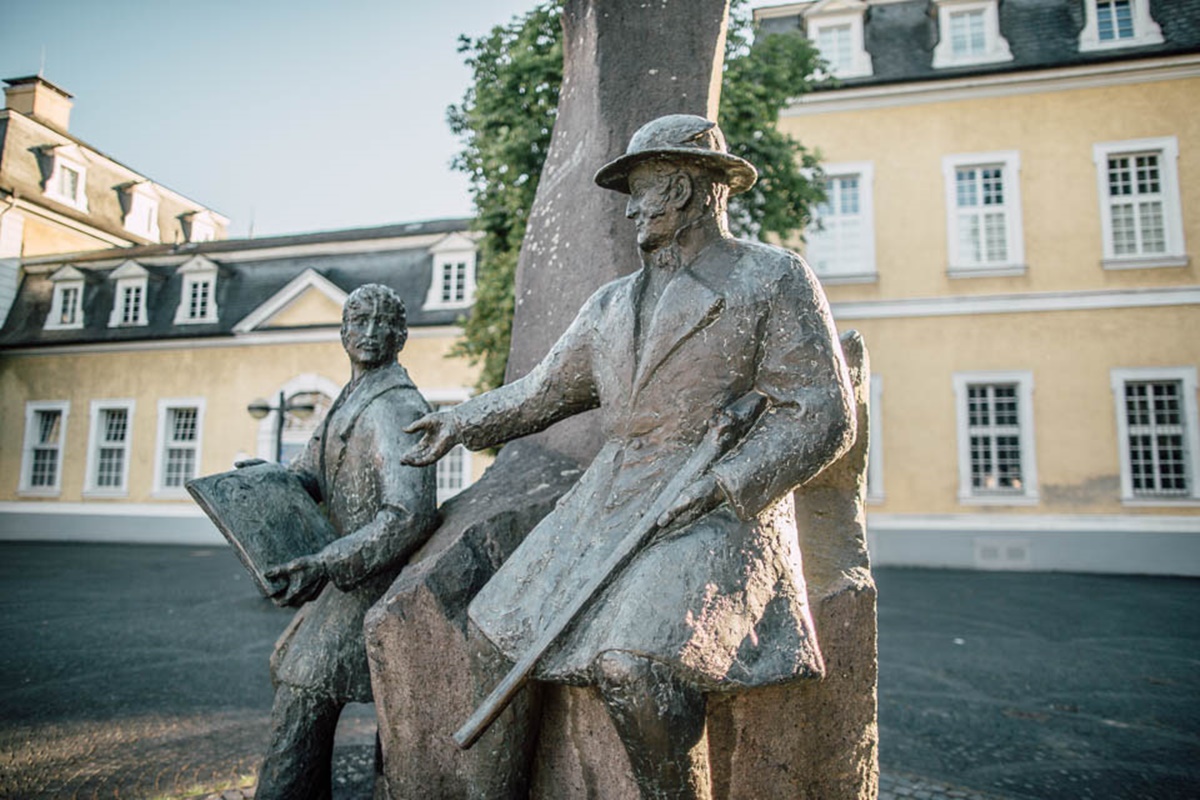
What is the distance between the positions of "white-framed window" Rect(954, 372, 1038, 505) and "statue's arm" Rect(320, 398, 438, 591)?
12.5m

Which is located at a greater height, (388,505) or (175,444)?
(175,444)

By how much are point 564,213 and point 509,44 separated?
17.6ft

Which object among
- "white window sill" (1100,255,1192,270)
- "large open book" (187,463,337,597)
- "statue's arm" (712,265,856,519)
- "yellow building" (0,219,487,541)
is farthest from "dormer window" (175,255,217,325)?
"statue's arm" (712,265,856,519)

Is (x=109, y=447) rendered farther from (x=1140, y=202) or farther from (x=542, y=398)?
(x=1140, y=202)

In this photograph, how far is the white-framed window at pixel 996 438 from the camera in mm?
13133

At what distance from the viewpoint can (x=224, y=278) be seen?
61.9 ft

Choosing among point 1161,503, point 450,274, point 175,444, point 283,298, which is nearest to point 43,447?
point 175,444

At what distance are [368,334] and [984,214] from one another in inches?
544

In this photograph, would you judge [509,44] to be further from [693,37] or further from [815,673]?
[815,673]

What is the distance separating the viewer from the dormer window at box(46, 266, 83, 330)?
19.4 meters

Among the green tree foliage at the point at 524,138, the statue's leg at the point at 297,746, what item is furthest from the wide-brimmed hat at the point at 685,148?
the green tree foliage at the point at 524,138

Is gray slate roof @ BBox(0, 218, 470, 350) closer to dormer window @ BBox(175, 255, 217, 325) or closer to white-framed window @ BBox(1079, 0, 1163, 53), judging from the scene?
dormer window @ BBox(175, 255, 217, 325)

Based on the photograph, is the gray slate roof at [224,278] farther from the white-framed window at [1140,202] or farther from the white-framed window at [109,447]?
the white-framed window at [1140,202]

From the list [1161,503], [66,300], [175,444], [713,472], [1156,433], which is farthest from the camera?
[66,300]
